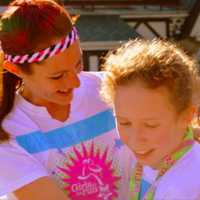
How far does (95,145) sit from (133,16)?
763cm

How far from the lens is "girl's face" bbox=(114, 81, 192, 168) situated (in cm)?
149

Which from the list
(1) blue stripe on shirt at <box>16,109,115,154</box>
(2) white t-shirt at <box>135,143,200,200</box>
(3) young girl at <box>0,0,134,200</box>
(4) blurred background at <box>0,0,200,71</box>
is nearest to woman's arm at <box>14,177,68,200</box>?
(3) young girl at <box>0,0,134,200</box>

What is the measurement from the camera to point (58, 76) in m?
1.84

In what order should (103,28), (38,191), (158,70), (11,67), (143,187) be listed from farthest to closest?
(103,28) < (11,67) < (38,191) < (143,187) < (158,70)

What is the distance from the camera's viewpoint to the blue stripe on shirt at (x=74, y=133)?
1.87 metres

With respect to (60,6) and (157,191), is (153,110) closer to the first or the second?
(157,191)

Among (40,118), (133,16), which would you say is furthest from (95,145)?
(133,16)

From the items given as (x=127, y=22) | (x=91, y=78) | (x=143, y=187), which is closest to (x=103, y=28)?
(x=127, y=22)

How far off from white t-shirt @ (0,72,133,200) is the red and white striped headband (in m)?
0.11

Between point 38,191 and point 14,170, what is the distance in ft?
0.27

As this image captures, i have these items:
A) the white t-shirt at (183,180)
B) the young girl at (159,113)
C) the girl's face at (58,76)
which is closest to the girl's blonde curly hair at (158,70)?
the young girl at (159,113)

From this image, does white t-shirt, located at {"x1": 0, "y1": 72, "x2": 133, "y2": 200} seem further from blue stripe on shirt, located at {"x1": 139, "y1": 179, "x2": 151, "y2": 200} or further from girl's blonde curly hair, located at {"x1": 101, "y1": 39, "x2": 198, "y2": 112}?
girl's blonde curly hair, located at {"x1": 101, "y1": 39, "x2": 198, "y2": 112}

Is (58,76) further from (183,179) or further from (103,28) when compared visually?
(103,28)

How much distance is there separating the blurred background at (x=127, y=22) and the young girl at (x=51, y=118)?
23.3 feet
